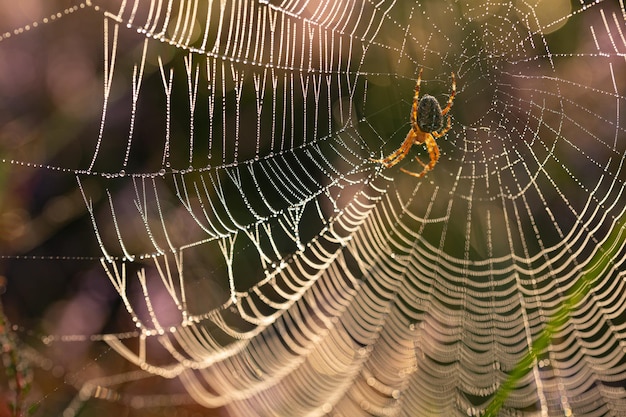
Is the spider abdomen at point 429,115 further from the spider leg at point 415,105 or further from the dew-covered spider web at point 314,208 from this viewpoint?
the dew-covered spider web at point 314,208

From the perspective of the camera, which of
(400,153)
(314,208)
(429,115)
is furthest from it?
(314,208)

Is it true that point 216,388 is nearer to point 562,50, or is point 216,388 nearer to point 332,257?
point 332,257

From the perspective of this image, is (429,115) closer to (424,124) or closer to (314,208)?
(424,124)

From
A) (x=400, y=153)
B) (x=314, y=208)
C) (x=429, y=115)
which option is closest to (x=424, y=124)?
(x=429, y=115)

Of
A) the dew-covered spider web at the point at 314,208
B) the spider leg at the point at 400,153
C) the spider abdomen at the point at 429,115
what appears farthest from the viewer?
the spider leg at the point at 400,153

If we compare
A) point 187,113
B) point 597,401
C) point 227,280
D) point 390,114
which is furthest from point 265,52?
point 597,401

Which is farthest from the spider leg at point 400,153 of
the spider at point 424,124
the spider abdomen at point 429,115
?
the spider abdomen at point 429,115

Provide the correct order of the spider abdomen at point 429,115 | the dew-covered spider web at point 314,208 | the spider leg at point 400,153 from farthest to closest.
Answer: the spider leg at point 400,153 → the spider abdomen at point 429,115 → the dew-covered spider web at point 314,208
